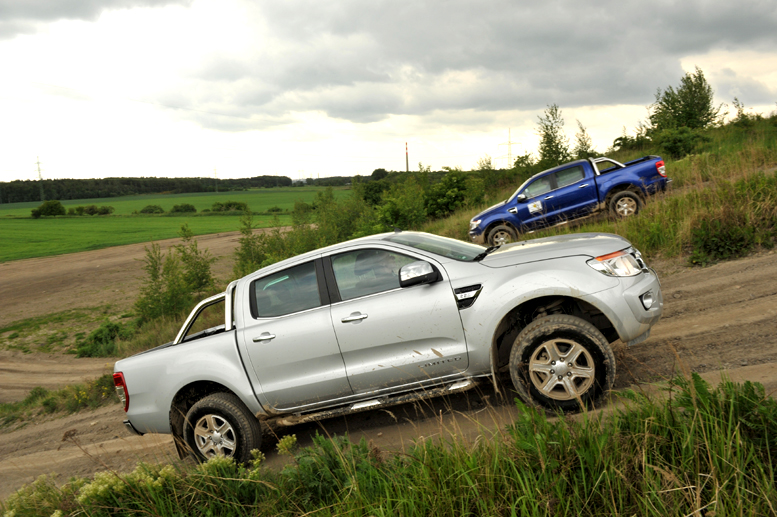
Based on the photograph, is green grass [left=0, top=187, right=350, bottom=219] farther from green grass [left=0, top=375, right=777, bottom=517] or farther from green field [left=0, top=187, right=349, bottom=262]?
green grass [left=0, top=375, right=777, bottom=517]

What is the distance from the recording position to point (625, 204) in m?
12.8

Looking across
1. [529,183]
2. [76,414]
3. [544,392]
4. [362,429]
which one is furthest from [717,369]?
[76,414]

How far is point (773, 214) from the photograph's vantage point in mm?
8461

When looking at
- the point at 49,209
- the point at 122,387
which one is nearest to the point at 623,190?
the point at 122,387

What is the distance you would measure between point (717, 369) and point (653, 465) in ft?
8.22

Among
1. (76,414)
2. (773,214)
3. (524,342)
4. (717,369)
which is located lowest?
(76,414)

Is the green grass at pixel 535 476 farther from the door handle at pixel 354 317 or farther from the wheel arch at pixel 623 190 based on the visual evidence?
the wheel arch at pixel 623 190

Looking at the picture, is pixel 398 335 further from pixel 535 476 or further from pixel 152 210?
pixel 152 210

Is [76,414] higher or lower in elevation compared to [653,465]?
lower

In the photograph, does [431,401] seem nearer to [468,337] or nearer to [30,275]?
[468,337]

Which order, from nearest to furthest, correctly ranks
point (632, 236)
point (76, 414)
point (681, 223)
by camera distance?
point (681, 223)
point (632, 236)
point (76, 414)

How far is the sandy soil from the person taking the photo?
5023 mm

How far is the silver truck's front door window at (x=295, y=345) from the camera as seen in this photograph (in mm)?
5004

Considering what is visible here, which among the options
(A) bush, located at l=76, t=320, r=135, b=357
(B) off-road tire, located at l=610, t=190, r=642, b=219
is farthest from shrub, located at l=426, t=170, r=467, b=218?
(A) bush, located at l=76, t=320, r=135, b=357
